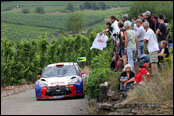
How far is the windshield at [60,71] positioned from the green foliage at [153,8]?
7048 cm

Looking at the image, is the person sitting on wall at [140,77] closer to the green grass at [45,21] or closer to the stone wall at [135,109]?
the stone wall at [135,109]

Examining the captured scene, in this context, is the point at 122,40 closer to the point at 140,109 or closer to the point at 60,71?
the point at 60,71

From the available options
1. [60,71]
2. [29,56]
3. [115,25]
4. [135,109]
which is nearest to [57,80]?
[60,71]

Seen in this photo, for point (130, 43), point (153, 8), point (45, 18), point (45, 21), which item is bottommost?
point (130, 43)

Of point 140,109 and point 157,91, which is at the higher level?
point 157,91

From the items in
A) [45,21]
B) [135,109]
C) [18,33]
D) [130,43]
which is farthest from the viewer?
[45,21]

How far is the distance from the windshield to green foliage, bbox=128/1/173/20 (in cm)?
7048

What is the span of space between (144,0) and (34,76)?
227ft

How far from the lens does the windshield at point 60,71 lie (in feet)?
65.5

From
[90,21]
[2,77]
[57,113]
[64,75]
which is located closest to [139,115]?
[57,113]

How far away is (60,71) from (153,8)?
7604cm

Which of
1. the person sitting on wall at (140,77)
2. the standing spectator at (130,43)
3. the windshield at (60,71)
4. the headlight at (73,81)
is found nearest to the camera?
the person sitting on wall at (140,77)

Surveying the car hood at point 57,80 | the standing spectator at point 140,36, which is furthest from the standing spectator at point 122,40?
→ the car hood at point 57,80

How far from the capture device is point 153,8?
94.1 m
